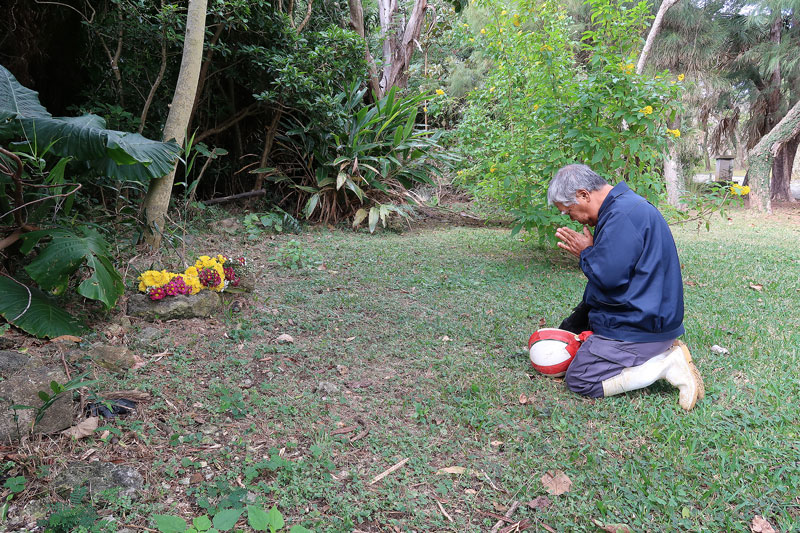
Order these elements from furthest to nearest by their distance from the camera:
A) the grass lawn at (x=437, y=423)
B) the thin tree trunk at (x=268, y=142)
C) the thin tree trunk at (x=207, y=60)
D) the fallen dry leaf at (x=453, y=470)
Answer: the thin tree trunk at (x=268, y=142) → the thin tree trunk at (x=207, y=60) → the fallen dry leaf at (x=453, y=470) → the grass lawn at (x=437, y=423)

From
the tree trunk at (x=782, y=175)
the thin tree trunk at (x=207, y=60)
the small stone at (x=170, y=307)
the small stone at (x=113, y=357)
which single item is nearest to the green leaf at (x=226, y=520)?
the small stone at (x=113, y=357)

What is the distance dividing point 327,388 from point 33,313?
5.25ft

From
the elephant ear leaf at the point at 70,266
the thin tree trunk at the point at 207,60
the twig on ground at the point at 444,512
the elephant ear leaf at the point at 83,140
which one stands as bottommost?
the twig on ground at the point at 444,512

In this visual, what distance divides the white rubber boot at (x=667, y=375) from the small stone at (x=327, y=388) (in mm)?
1436

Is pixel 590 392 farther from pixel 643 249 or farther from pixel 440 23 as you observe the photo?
pixel 440 23

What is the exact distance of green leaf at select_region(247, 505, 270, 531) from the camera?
56.7 inches

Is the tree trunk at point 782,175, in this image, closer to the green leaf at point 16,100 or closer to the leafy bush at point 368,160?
the leafy bush at point 368,160

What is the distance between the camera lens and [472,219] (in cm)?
843

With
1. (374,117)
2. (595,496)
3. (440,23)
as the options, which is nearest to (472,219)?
(374,117)

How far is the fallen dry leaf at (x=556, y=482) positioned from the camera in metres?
1.88

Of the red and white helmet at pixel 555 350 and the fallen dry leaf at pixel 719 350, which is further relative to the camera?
the fallen dry leaf at pixel 719 350

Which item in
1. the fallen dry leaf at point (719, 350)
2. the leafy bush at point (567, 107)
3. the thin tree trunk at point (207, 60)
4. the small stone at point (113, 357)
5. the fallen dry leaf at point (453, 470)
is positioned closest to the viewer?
the fallen dry leaf at point (453, 470)

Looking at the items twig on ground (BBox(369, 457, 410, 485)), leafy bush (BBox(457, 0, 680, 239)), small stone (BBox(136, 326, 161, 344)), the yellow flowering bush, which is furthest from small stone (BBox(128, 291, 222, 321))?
leafy bush (BBox(457, 0, 680, 239))

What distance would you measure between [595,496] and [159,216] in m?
3.52
